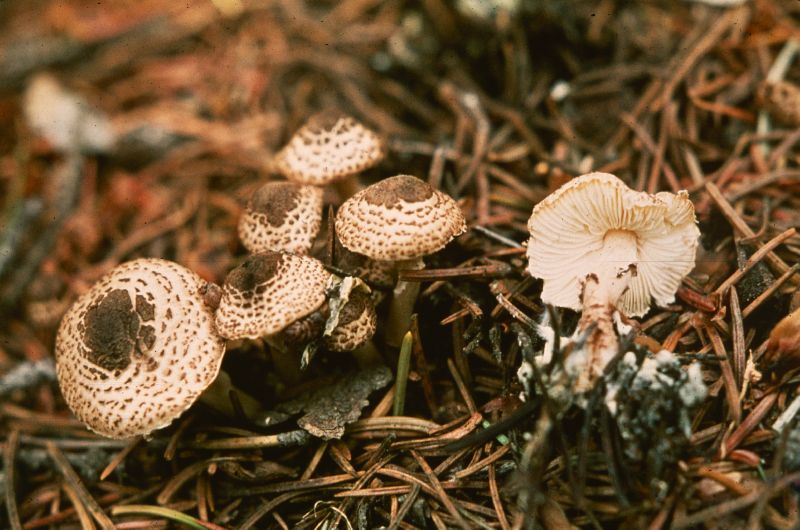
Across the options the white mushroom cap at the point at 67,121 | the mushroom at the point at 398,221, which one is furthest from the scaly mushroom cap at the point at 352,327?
the white mushroom cap at the point at 67,121

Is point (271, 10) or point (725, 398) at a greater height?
point (271, 10)

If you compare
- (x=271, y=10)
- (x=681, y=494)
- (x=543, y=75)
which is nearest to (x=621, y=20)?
(x=543, y=75)

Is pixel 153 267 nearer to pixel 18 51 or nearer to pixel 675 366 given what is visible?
pixel 675 366

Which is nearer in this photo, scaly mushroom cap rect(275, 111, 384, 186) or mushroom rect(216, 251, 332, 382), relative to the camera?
mushroom rect(216, 251, 332, 382)

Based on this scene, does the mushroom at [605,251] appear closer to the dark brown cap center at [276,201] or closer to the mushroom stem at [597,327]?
the mushroom stem at [597,327]

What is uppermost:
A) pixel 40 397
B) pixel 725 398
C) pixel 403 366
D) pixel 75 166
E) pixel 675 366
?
pixel 675 366

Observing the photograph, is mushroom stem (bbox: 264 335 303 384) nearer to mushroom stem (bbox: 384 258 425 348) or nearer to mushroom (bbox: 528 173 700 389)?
mushroom stem (bbox: 384 258 425 348)

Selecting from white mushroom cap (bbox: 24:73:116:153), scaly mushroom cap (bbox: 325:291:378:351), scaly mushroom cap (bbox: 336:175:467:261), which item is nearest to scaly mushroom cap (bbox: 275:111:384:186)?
scaly mushroom cap (bbox: 336:175:467:261)

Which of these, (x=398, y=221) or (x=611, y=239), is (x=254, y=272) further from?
(x=611, y=239)
